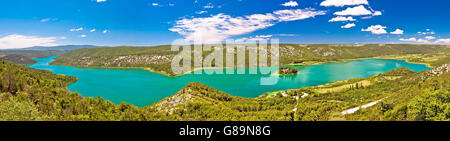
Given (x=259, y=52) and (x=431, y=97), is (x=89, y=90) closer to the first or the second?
(x=431, y=97)

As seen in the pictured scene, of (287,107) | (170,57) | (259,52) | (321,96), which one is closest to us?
(287,107)

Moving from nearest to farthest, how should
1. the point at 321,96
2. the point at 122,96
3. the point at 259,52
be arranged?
the point at 321,96
the point at 122,96
the point at 259,52

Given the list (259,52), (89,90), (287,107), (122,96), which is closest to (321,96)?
(287,107)
